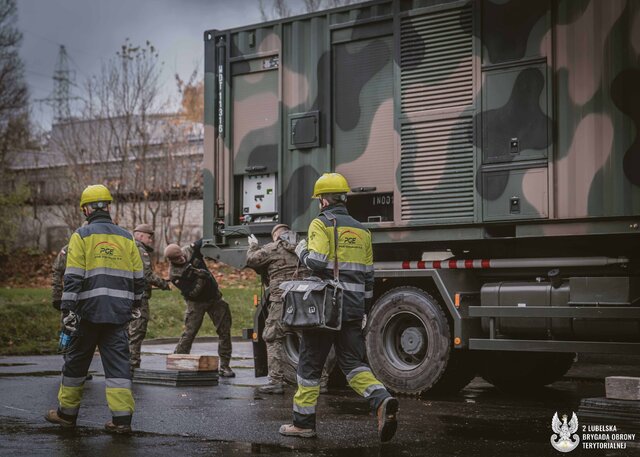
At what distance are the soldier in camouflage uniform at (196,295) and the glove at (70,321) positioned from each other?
174 inches

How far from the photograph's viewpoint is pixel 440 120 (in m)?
10.3

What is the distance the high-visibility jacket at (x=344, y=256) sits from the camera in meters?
7.68

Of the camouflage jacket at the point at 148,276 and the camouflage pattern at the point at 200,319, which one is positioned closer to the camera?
the camouflage jacket at the point at 148,276

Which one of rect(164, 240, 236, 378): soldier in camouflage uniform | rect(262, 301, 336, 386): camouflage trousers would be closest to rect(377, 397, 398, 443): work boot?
rect(262, 301, 336, 386): camouflage trousers

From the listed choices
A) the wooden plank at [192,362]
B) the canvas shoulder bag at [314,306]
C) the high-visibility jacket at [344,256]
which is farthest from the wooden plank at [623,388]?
the wooden plank at [192,362]

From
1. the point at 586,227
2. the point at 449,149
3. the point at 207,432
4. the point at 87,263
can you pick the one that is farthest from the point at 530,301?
the point at 87,263

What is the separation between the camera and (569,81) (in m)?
9.51

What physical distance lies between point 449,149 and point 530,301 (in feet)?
5.65

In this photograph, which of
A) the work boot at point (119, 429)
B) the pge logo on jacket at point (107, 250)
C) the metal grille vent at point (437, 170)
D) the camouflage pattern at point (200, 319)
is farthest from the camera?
the camouflage pattern at point (200, 319)

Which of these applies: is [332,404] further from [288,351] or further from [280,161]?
[280,161]

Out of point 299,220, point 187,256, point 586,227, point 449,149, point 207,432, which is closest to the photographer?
point 207,432

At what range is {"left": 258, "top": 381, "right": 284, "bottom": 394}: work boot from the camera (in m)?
10.6

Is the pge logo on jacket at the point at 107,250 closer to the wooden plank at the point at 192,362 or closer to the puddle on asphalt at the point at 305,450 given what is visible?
the puddle on asphalt at the point at 305,450

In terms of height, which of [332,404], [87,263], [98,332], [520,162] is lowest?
[332,404]
